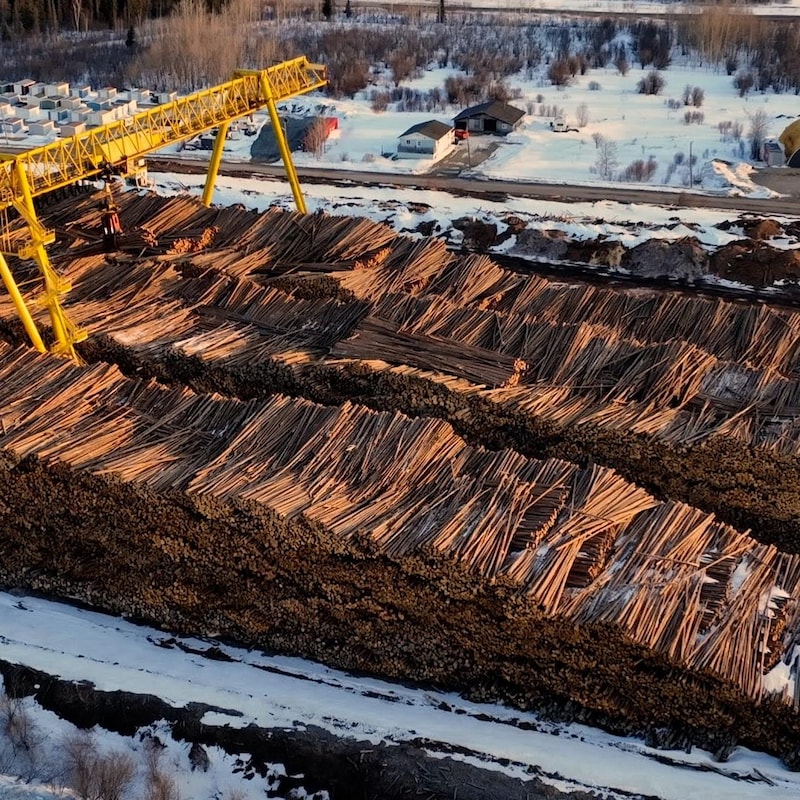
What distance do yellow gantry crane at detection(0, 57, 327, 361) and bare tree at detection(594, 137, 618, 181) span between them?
1258 cm

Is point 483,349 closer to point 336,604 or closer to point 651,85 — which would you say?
point 336,604

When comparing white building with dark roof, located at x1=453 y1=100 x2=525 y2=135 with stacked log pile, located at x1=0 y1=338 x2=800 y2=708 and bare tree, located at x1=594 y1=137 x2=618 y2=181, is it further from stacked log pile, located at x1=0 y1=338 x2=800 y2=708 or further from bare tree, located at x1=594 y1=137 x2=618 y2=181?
stacked log pile, located at x1=0 y1=338 x2=800 y2=708

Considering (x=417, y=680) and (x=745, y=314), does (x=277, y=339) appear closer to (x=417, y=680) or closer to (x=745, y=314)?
(x=417, y=680)

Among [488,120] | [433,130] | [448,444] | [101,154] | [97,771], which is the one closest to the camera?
[97,771]

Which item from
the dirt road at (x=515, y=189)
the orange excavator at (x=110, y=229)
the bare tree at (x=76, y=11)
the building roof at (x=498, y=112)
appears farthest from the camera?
the bare tree at (x=76, y=11)

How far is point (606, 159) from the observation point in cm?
3139

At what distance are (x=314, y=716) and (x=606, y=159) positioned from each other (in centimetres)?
2574

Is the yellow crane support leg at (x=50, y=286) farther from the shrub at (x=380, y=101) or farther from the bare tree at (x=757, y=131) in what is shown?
the shrub at (x=380, y=101)

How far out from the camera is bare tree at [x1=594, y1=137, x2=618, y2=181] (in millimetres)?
30531

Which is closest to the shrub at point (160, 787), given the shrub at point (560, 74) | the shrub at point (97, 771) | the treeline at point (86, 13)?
the shrub at point (97, 771)

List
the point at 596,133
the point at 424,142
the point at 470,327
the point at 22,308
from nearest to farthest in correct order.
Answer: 1. the point at 470,327
2. the point at 22,308
3. the point at 424,142
4. the point at 596,133

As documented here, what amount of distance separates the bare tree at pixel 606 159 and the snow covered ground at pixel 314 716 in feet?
77.4

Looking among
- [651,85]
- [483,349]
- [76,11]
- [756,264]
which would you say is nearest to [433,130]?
[756,264]

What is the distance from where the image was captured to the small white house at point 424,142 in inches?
1265
